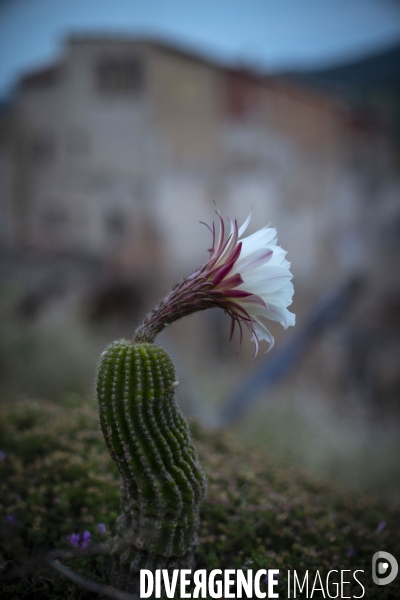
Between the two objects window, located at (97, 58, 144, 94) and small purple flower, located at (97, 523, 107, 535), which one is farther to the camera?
window, located at (97, 58, 144, 94)

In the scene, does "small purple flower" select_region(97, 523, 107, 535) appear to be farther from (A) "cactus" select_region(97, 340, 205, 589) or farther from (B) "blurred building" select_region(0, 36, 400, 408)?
(B) "blurred building" select_region(0, 36, 400, 408)

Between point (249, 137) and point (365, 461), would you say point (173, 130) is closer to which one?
point (249, 137)

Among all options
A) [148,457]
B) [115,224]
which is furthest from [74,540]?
[115,224]

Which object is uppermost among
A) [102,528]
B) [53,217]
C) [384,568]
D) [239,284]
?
[53,217]

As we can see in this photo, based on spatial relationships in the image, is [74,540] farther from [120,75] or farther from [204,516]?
[120,75]

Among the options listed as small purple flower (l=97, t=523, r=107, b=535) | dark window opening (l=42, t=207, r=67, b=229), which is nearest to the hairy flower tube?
small purple flower (l=97, t=523, r=107, b=535)

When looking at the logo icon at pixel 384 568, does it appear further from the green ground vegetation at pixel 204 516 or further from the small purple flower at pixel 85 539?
the small purple flower at pixel 85 539

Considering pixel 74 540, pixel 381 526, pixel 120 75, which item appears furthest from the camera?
pixel 120 75
